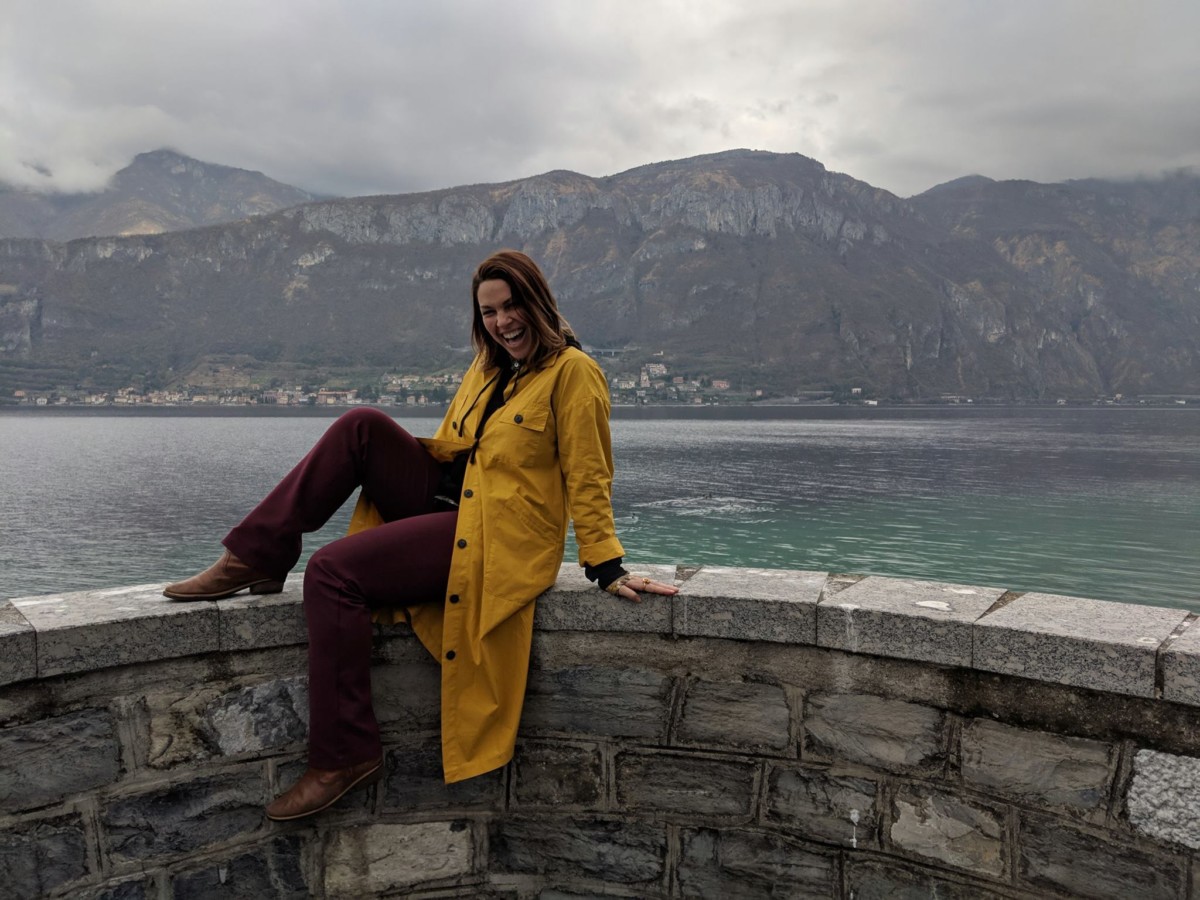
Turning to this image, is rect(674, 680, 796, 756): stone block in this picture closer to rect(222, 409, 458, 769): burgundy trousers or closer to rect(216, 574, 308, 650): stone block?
rect(222, 409, 458, 769): burgundy trousers

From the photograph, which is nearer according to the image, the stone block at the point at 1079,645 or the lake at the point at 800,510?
the stone block at the point at 1079,645

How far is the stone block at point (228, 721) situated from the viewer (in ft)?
9.06

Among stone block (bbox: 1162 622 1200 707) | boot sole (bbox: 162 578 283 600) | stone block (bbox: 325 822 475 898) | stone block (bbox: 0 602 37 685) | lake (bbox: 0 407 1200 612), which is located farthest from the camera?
lake (bbox: 0 407 1200 612)

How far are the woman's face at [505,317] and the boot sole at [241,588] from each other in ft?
3.88

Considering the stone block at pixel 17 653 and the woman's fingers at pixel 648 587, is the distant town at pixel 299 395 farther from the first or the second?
the stone block at pixel 17 653

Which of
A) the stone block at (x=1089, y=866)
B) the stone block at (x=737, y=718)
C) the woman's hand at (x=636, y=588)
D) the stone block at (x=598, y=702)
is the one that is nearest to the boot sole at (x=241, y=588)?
the stone block at (x=598, y=702)

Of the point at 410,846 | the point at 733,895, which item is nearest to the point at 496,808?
the point at 410,846

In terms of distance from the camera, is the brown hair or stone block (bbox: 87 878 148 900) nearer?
stone block (bbox: 87 878 148 900)

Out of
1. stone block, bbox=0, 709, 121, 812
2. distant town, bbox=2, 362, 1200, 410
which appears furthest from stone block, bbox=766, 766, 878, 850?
distant town, bbox=2, 362, 1200, 410

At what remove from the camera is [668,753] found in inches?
118

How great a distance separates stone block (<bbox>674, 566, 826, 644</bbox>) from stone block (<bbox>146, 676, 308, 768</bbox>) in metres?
1.37

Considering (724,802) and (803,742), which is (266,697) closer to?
(724,802)

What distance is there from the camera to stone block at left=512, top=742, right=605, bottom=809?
305 centimetres

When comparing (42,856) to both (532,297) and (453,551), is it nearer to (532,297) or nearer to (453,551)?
(453,551)
